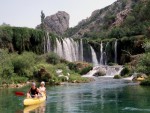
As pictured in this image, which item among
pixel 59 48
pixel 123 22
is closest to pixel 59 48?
pixel 59 48

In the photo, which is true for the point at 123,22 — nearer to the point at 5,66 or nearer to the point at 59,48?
the point at 59,48

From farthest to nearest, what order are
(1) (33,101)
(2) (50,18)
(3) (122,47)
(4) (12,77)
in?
(2) (50,18) → (3) (122,47) → (4) (12,77) → (1) (33,101)

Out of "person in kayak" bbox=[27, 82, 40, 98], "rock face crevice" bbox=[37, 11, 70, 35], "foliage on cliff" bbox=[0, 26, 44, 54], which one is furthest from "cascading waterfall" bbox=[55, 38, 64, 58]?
"rock face crevice" bbox=[37, 11, 70, 35]

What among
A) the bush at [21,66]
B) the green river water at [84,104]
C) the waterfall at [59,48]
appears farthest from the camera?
the waterfall at [59,48]

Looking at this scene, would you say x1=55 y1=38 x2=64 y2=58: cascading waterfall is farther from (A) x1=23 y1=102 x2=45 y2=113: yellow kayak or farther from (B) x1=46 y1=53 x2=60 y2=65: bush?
(A) x1=23 y1=102 x2=45 y2=113: yellow kayak

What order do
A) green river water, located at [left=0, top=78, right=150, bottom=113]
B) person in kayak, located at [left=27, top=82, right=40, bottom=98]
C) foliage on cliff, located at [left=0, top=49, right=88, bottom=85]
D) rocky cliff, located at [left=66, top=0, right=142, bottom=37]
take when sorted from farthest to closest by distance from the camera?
rocky cliff, located at [left=66, top=0, right=142, bottom=37] < foliage on cliff, located at [left=0, top=49, right=88, bottom=85] < person in kayak, located at [left=27, top=82, right=40, bottom=98] < green river water, located at [left=0, top=78, right=150, bottom=113]

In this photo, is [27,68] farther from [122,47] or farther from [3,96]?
[122,47]

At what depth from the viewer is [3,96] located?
33969 millimetres

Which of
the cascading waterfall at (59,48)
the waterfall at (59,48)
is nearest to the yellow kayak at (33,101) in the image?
the waterfall at (59,48)

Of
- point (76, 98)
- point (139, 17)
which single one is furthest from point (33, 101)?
point (139, 17)

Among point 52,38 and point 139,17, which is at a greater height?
point 139,17

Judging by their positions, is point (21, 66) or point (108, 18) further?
point (108, 18)

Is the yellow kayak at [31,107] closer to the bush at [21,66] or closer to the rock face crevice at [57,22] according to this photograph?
the bush at [21,66]

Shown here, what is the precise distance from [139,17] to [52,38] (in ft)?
148
